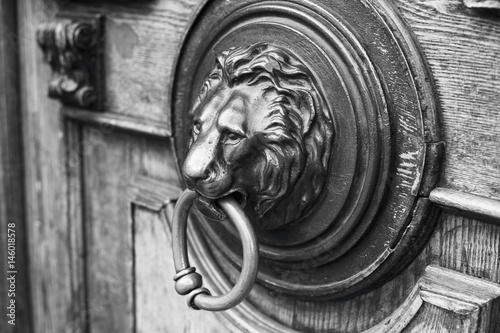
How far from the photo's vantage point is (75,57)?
83 cm

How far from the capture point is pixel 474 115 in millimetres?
497

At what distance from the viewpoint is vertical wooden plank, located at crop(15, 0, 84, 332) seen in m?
0.94

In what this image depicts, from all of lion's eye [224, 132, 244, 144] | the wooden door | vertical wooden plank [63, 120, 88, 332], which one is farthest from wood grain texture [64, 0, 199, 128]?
lion's eye [224, 132, 244, 144]

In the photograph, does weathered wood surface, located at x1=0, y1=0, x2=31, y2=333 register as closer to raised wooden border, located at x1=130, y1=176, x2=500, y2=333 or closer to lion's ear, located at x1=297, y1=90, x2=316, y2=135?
raised wooden border, located at x1=130, y1=176, x2=500, y2=333

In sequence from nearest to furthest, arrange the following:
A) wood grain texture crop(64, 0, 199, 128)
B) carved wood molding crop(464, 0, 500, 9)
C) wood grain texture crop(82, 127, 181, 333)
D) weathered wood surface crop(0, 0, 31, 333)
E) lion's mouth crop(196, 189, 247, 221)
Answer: carved wood molding crop(464, 0, 500, 9) < lion's mouth crop(196, 189, 247, 221) < wood grain texture crop(64, 0, 199, 128) < wood grain texture crop(82, 127, 181, 333) < weathered wood surface crop(0, 0, 31, 333)

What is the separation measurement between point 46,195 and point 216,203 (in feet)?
1.70

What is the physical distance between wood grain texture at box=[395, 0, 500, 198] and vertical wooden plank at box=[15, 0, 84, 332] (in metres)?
0.60

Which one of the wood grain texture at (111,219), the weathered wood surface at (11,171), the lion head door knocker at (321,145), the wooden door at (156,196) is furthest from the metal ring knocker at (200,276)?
the weathered wood surface at (11,171)

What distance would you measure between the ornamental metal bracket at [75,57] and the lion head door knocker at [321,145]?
307mm

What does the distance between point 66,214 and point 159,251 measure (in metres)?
0.21

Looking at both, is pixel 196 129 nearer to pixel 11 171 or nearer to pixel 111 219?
pixel 111 219

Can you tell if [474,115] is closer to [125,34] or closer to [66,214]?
[125,34]

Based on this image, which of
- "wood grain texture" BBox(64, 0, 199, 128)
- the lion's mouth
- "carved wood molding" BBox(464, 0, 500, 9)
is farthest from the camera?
"wood grain texture" BBox(64, 0, 199, 128)

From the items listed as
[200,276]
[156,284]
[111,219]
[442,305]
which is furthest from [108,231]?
[442,305]
